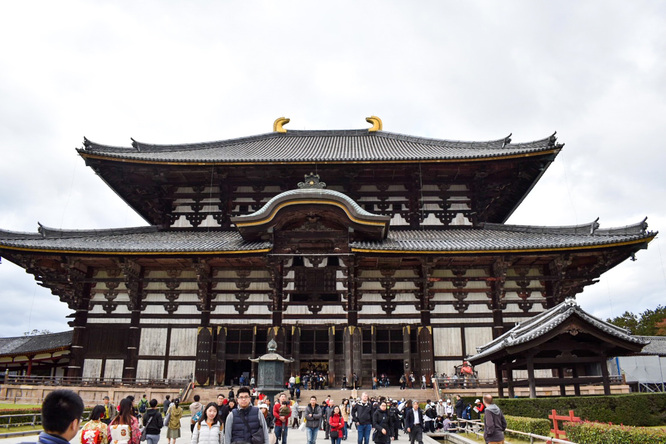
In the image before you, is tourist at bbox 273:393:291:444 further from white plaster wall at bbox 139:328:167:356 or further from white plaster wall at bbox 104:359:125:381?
white plaster wall at bbox 104:359:125:381

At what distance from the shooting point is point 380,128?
39750 mm

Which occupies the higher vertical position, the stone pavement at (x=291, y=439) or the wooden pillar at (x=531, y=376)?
the wooden pillar at (x=531, y=376)

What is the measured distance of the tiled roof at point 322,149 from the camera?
27483mm

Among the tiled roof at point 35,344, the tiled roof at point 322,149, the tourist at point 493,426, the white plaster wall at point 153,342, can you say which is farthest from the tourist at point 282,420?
the tiled roof at point 35,344

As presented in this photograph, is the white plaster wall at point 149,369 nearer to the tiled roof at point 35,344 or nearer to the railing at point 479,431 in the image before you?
the tiled roof at point 35,344

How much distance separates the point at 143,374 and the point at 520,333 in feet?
60.7

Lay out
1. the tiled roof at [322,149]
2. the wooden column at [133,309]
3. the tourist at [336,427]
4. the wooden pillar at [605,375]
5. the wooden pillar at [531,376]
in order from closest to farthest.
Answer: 1. the tourist at [336,427]
2. the wooden pillar at [605,375]
3. the wooden pillar at [531,376]
4. the wooden column at [133,309]
5. the tiled roof at [322,149]

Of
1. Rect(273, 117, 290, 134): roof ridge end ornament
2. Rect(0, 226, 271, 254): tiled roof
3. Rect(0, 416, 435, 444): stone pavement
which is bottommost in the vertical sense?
Rect(0, 416, 435, 444): stone pavement

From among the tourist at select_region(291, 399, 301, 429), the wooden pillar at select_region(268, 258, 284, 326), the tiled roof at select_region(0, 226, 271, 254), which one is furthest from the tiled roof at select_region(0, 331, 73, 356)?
the tourist at select_region(291, 399, 301, 429)

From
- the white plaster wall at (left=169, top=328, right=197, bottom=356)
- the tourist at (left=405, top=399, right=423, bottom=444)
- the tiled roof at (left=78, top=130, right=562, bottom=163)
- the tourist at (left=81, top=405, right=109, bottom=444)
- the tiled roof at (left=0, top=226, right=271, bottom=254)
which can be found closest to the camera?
the tourist at (left=81, top=405, right=109, bottom=444)

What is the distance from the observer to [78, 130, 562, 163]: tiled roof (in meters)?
27.5

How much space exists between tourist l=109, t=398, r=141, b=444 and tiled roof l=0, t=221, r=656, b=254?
15604 mm

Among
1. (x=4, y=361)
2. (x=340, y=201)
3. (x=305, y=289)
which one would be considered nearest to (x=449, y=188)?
(x=340, y=201)

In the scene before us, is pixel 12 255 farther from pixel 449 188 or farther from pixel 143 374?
pixel 449 188
